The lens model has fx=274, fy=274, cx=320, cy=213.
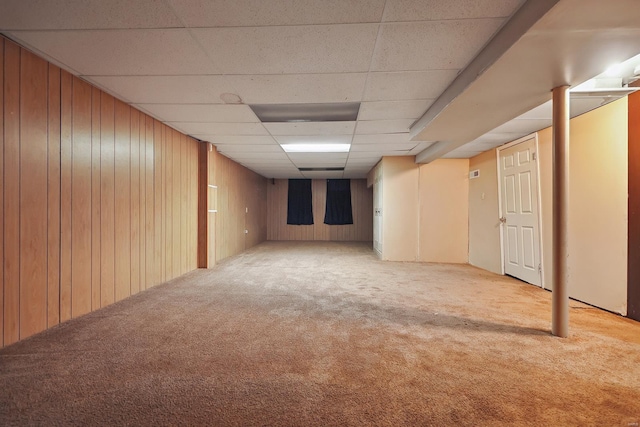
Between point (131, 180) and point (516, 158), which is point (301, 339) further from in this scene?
point (516, 158)

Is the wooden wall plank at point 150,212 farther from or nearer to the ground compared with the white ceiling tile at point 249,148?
nearer to the ground

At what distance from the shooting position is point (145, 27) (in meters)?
1.78

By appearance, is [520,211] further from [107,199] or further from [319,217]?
[319,217]

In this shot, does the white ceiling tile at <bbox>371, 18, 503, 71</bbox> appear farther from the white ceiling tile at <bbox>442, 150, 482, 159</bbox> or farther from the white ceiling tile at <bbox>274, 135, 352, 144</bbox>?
the white ceiling tile at <bbox>442, 150, 482, 159</bbox>

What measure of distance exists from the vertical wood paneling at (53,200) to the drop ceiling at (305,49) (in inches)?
9.7

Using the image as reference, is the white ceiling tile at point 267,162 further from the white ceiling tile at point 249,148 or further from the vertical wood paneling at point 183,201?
the vertical wood paneling at point 183,201

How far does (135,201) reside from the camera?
10.6 feet

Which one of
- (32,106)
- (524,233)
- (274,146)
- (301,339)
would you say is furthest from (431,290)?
(32,106)

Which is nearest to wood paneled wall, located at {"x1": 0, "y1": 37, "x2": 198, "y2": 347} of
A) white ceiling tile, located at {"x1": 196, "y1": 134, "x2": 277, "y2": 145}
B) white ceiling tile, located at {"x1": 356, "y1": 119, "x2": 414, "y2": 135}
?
white ceiling tile, located at {"x1": 196, "y1": 134, "x2": 277, "y2": 145}

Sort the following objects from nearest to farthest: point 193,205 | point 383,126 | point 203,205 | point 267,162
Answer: point 383,126, point 193,205, point 203,205, point 267,162

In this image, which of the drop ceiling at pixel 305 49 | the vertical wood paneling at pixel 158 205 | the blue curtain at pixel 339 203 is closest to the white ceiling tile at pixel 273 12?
the drop ceiling at pixel 305 49

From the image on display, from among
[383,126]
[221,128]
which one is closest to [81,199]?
[221,128]

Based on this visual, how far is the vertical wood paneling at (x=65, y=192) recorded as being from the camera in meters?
2.32

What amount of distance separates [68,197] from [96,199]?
0.29 metres
